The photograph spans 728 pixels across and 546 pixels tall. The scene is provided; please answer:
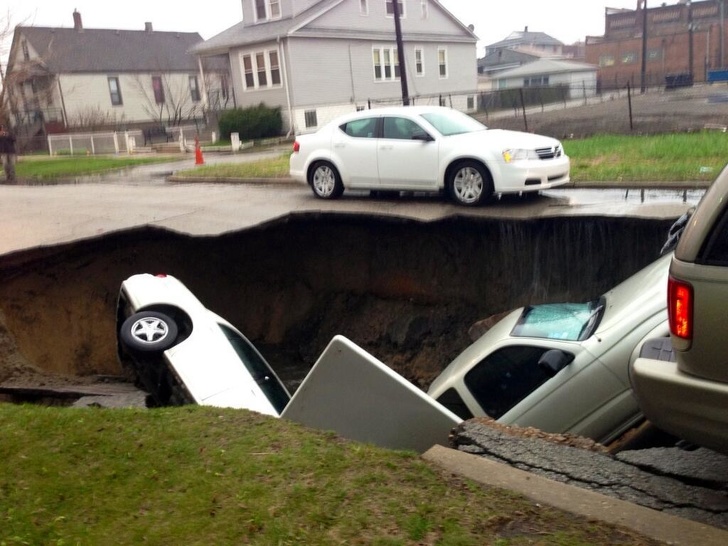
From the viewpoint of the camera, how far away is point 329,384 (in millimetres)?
4633

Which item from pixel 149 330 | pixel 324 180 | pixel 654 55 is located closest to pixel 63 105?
pixel 324 180

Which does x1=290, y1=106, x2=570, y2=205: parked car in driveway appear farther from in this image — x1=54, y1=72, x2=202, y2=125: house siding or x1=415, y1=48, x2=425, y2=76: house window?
x1=54, y1=72, x2=202, y2=125: house siding

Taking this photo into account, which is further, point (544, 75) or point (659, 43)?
point (659, 43)

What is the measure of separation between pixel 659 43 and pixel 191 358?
67415mm

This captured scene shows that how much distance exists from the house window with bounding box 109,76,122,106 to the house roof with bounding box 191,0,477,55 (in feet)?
41.9

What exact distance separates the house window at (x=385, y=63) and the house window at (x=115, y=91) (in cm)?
1945

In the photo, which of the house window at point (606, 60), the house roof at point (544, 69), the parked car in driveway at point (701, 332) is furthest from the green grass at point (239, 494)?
the house window at point (606, 60)

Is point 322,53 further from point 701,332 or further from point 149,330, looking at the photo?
point 701,332

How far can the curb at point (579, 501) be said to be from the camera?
3.07m

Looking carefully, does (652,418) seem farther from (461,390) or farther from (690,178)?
(690,178)

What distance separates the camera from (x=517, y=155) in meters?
11.0

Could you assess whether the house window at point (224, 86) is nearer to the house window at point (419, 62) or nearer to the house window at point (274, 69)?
the house window at point (274, 69)

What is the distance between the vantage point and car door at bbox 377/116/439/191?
11781 mm

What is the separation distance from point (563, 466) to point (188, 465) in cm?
203
